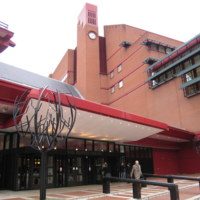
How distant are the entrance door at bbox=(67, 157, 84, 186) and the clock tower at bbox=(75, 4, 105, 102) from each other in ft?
62.3

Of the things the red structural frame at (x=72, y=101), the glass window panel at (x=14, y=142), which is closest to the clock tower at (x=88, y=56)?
the red structural frame at (x=72, y=101)

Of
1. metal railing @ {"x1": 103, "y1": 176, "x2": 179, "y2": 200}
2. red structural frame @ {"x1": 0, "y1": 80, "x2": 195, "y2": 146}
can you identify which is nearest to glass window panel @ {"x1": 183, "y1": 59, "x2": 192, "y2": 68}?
red structural frame @ {"x1": 0, "y1": 80, "x2": 195, "y2": 146}

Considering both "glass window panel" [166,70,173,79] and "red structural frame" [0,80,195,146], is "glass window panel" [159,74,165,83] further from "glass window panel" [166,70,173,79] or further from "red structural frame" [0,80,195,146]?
"red structural frame" [0,80,195,146]

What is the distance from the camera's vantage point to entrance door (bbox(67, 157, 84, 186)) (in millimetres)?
16837

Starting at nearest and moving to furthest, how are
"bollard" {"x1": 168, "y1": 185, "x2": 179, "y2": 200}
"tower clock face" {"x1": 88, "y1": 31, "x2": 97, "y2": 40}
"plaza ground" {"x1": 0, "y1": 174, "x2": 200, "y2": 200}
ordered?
"bollard" {"x1": 168, "y1": 185, "x2": 179, "y2": 200}, "plaza ground" {"x1": 0, "y1": 174, "x2": 200, "y2": 200}, "tower clock face" {"x1": 88, "y1": 31, "x2": 97, "y2": 40}

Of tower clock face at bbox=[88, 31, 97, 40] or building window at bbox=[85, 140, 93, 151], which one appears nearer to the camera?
building window at bbox=[85, 140, 93, 151]

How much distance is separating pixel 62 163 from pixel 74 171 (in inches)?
48.8

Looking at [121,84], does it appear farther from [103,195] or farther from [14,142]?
[103,195]

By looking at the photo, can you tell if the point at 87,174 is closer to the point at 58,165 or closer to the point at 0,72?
the point at 58,165

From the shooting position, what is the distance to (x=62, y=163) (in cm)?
1664

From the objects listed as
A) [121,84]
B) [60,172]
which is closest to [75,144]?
[60,172]

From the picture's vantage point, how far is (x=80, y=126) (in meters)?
14.4

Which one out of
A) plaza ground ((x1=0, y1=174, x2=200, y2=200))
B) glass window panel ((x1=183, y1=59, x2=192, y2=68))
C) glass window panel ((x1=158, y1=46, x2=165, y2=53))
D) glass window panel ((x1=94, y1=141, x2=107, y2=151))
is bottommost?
plaza ground ((x1=0, y1=174, x2=200, y2=200))

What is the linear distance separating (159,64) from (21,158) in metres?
20.0
